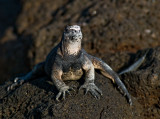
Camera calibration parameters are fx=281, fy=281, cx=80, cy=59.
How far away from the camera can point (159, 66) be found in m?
5.30

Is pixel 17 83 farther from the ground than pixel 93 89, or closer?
farther from the ground

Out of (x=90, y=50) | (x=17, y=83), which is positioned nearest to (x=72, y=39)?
(x=17, y=83)

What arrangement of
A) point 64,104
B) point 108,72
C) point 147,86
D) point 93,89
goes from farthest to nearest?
point 108,72, point 147,86, point 93,89, point 64,104

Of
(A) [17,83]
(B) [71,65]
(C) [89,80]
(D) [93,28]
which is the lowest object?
(C) [89,80]

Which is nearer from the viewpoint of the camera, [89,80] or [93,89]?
[93,89]

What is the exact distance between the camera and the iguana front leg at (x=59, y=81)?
181 inches

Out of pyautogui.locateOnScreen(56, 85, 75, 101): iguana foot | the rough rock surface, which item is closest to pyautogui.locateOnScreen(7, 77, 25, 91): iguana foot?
the rough rock surface

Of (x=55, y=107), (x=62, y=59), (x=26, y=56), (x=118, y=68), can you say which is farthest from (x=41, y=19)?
(x=55, y=107)

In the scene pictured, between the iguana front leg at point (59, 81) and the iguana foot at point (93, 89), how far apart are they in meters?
0.29

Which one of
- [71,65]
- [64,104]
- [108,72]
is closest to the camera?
[64,104]

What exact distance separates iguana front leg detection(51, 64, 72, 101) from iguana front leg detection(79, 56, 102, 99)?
12.2 inches

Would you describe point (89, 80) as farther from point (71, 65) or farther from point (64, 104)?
point (64, 104)

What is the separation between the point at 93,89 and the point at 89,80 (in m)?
0.22

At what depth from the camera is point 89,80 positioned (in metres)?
4.93
